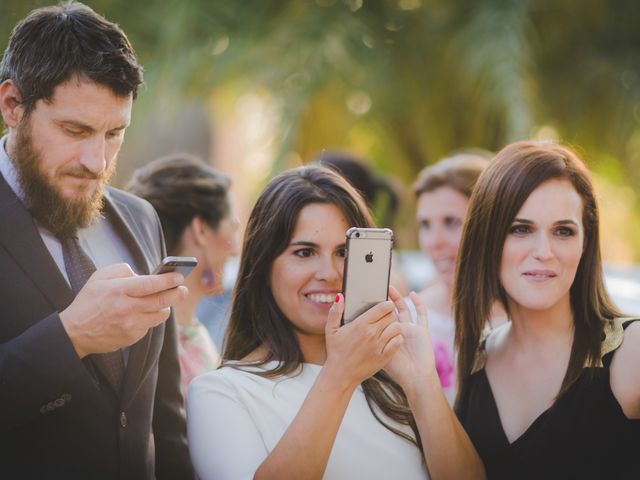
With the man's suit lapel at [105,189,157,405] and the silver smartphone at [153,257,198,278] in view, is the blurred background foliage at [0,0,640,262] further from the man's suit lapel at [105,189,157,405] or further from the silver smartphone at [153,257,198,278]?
the silver smartphone at [153,257,198,278]

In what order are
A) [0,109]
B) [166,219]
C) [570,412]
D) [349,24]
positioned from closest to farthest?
1. [0,109]
2. [570,412]
3. [166,219]
4. [349,24]

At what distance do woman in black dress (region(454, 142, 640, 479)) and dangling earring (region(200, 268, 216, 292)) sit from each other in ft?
3.07

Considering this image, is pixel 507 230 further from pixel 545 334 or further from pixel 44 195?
pixel 44 195

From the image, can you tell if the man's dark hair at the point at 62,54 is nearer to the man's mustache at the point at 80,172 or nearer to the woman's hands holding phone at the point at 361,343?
the man's mustache at the point at 80,172

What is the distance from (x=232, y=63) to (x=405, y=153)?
59.3 inches

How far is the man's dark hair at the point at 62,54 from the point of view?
1709 mm

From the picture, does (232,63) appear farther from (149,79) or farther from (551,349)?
(551,349)

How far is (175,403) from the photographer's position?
7.11 feet

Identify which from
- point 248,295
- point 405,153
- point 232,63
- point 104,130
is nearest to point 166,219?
point 248,295

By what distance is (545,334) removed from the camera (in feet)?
7.09

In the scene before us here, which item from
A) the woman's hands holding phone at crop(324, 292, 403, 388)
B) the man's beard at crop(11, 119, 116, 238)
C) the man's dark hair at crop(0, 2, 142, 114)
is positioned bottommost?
the woman's hands holding phone at crop(324, 292, 403, 388)

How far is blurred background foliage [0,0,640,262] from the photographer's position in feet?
15.7

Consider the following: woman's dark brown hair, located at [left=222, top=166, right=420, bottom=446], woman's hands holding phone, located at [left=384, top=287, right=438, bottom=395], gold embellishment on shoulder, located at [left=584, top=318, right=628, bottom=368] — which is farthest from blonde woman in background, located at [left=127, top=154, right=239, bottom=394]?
gold embellishment on shoulder, located at [left=584, top=318, right=628, bottom=368]

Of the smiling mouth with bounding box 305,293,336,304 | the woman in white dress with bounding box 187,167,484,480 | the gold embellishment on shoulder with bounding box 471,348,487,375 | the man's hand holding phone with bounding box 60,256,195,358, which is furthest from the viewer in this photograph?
the gold embellishment on shoulder with bounding box 471,348,487,375
